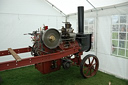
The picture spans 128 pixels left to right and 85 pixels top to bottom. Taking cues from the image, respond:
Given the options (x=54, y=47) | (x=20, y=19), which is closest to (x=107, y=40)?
(x=54, y=47)

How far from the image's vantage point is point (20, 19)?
466 centimetres

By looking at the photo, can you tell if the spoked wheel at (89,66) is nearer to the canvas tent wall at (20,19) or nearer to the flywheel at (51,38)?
the flywheel at (51,38)

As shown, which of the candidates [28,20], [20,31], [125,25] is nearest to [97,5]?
[125,25]

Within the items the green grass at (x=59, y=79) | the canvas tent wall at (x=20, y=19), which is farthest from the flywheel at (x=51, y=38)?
the canvas tent wall at (x=20, y=19)

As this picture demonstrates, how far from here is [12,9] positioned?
4.48m

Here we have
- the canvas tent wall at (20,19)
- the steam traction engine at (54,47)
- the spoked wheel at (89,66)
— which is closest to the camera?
the steam traction engine at (54,47)

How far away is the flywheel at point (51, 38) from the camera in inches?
106

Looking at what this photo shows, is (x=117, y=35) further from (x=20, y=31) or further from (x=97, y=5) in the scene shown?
(x=20, y=31)

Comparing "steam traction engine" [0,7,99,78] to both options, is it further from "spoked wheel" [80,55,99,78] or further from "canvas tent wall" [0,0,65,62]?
"canvas tent wall" [0,0,65,62]

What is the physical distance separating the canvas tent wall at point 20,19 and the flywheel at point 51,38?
95.7 inches

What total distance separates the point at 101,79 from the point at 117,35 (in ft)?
4.62

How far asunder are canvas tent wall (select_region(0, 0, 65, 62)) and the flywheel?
2.43 m

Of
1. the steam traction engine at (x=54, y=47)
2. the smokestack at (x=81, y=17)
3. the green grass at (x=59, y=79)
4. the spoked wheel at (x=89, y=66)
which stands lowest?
the green grass at (x=59, y=79)

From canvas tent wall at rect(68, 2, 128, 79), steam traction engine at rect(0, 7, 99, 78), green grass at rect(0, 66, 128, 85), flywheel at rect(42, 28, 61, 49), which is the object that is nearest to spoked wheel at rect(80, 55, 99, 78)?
steam traction engine at rect(0, 7, 99, 78)
